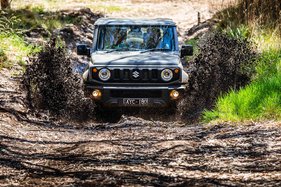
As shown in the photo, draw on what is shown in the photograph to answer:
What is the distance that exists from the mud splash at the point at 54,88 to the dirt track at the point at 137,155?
1.05m

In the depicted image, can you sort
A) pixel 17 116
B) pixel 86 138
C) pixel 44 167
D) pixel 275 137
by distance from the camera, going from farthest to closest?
pixel 17 116
pixel 86 138
pixel 275 137
pixel 44 167

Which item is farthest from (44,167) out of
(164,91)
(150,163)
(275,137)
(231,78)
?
(231,78)

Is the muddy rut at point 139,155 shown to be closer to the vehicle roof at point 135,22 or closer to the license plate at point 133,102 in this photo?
the license plate at point 133,102

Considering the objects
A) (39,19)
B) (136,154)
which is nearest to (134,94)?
(136,154)

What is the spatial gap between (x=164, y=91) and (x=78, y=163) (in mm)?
3571


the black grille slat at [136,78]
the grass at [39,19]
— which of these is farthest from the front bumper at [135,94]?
the grass at [39,19]

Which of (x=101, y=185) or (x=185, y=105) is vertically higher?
(x=101, y=185)

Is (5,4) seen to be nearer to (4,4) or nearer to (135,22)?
(4,4)

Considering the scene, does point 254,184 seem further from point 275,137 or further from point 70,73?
point 70,73

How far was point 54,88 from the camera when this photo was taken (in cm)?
977

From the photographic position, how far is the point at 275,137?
6.62m

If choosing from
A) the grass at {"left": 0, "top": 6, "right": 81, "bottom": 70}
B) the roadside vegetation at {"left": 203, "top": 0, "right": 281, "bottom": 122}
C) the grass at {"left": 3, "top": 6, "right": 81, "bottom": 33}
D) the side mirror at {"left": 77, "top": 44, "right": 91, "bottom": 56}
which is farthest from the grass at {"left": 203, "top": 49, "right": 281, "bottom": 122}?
the grass at {"left": 3, "top": 6, "right": 81, "bottom": 33}

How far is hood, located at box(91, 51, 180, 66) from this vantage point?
9.19 metres

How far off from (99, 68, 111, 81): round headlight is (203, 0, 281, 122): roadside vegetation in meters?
1.54
